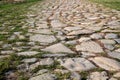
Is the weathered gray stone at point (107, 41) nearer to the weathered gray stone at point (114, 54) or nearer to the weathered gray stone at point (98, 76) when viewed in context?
the weathered gray stone at point (114, 54)

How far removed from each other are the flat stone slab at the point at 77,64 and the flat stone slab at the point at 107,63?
4.7 inches

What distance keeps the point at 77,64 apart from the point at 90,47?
2.75 feet

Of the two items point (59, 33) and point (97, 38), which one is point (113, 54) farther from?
point (59, 33)

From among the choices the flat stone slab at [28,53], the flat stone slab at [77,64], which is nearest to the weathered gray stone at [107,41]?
the flat stone slab at [77,64]

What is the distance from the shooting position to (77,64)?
3.29m

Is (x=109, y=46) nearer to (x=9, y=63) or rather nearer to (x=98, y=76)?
(x=98, y=76)

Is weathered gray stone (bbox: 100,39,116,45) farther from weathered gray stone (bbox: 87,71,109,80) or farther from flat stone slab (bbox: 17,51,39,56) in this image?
weathered gray stone (bbox: 87,71,109,80)

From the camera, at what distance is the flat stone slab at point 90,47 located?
3900 mm

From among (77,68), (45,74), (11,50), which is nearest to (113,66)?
(77,68)

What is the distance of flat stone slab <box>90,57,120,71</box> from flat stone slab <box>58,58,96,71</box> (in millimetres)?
119

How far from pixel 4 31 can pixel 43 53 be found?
2132mm

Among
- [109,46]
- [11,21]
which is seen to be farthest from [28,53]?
[11,21]

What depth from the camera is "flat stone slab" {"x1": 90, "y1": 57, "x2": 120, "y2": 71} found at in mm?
3159

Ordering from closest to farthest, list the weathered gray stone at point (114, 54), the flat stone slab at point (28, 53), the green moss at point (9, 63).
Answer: the green moss at point (9, 63) → the weathered gray stone at point (114, 54) → the flat stone slab at point (28, 53)
